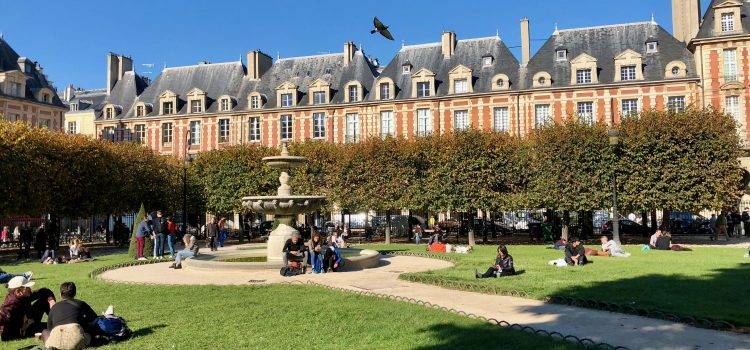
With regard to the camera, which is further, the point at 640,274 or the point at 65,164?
the point at 65,164

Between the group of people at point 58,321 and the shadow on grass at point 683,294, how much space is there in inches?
277

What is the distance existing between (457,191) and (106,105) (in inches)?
1348

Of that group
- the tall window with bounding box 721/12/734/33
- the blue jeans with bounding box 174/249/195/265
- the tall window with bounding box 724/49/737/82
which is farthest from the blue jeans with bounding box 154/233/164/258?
the tall window with bounding box 721/12/734/33

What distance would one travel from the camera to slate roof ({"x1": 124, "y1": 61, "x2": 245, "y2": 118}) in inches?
1779

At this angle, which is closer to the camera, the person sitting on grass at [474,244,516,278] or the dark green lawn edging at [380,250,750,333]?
the dark green lawn edging at [380,250,750,333]

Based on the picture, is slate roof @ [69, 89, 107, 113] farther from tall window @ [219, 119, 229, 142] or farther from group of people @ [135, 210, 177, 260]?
group of people @ [135, 210, 177, 260]

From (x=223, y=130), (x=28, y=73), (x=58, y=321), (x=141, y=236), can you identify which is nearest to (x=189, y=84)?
(x=223, y=130)

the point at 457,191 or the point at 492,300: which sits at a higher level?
the point at 457,191

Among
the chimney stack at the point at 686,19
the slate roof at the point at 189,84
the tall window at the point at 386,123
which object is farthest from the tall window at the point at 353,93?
the chimney stack at the point at 686,19

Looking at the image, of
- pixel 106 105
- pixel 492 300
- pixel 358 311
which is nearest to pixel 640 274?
pixel 492 300

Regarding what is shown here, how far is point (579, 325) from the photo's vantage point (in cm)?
764

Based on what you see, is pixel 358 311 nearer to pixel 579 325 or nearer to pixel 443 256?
pixel 579 325

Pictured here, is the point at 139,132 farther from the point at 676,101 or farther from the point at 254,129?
the point at 676,101

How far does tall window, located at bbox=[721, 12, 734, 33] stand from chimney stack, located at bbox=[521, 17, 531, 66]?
11.2 meters
